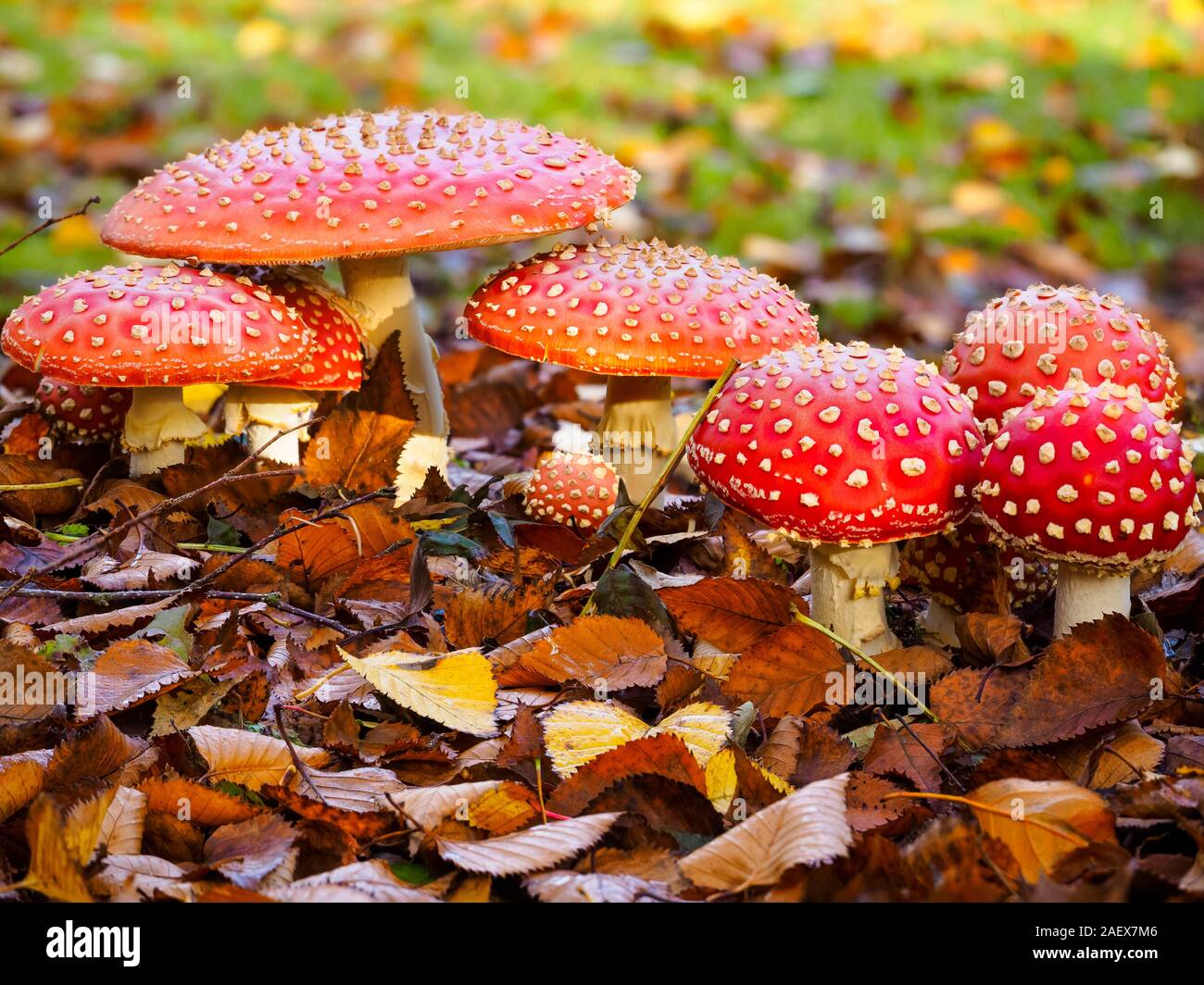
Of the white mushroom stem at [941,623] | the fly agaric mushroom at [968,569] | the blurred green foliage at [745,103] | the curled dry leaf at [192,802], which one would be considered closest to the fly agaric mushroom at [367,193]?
the fly agaric mushroom at [968,569]

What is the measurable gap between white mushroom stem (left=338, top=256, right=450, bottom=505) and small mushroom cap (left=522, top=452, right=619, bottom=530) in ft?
1.74

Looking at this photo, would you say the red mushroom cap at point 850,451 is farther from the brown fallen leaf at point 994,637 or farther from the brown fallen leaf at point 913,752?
the brown fallen leaf at point 913,752

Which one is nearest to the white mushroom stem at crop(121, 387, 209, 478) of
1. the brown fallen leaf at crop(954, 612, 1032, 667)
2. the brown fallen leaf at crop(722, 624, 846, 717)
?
the brown fallen leaf at crop(722, 624, 846, 717)

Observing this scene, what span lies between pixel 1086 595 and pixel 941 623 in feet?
1.82

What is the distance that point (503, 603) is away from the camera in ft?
9.61

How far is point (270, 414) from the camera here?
3.85m

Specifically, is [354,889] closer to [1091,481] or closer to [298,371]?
[1091,481]

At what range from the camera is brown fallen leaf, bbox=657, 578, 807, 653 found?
2.81m

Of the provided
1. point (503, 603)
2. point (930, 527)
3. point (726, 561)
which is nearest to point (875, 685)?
point (930, 527)

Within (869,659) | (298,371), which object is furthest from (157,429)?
(869,659)

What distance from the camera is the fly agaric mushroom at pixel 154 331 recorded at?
3.24 metres

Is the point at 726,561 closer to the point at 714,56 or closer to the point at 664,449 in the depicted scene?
the point at 664,449

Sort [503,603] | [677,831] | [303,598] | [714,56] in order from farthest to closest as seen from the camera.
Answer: [714,56] → [303,598] → [503,603] → [677,831]

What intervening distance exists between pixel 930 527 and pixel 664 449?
4.47 ft
